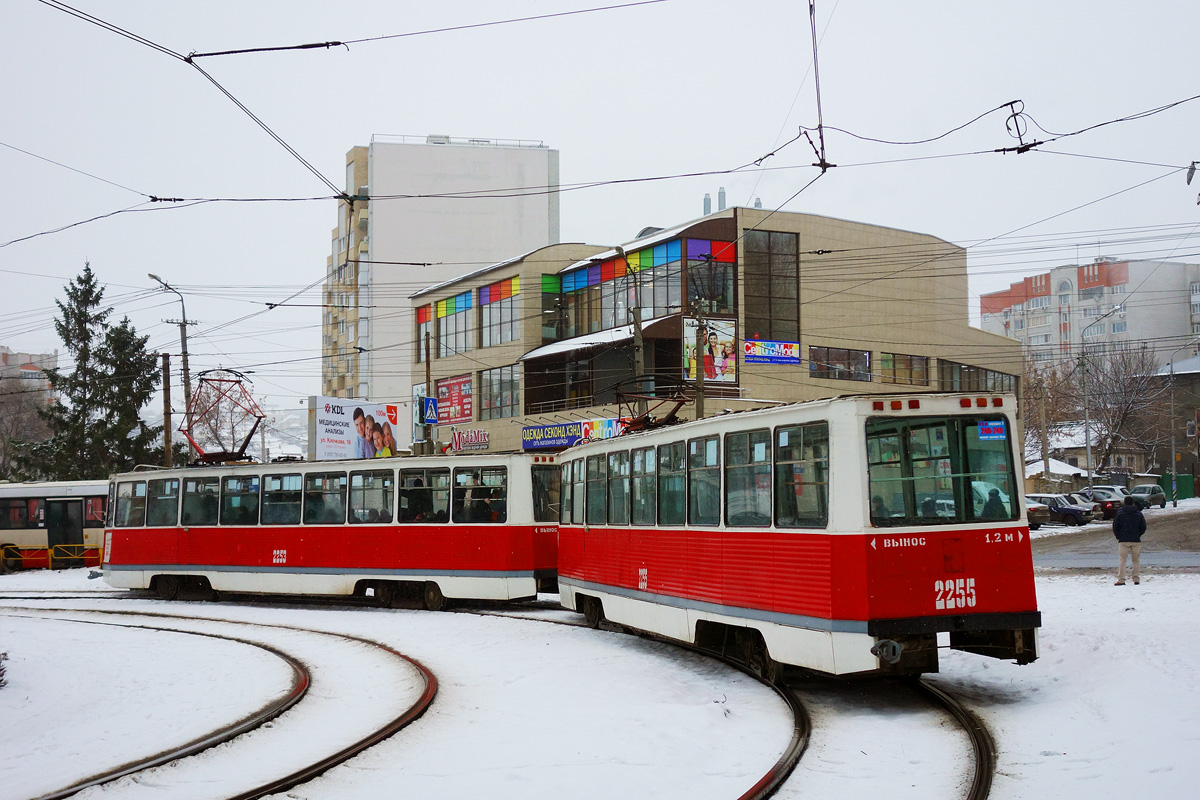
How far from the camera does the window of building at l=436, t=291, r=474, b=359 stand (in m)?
53.1

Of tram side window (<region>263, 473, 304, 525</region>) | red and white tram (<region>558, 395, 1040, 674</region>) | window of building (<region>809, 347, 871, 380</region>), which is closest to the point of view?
red and white tram (<region>558, 395, 1040, 674</region>)

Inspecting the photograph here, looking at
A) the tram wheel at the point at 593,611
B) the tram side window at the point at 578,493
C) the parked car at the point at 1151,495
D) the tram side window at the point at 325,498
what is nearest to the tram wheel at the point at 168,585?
the tram side window at the point at 325,498

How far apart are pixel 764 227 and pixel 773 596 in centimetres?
3190

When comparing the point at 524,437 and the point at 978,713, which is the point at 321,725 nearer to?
the point at 978,713

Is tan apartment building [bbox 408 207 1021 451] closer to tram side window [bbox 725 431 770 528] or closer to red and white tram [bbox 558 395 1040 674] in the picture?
tram side window [bbox 725 431 770 528]

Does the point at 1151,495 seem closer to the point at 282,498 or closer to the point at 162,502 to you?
the point at 282,498

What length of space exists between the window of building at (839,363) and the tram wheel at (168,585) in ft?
84.0

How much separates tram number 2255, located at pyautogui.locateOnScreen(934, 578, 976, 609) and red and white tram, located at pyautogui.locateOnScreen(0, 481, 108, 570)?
3248 centimetres

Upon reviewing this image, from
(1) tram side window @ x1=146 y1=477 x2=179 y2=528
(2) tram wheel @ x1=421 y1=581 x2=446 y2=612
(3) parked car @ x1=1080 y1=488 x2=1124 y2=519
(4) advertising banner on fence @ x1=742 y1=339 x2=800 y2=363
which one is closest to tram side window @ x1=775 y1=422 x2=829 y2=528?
(2) tram wheel @ x1=421 y1=581 x2=446 y2=612

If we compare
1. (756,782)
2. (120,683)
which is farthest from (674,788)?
(120,683)

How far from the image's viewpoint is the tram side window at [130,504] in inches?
950

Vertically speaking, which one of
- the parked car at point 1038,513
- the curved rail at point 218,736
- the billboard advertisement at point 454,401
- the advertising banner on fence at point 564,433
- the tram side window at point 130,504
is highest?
the billboard advertisement at point 454,401

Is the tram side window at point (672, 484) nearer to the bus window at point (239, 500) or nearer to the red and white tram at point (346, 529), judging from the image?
the red and white tram at point (346, 529)

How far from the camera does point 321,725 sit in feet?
32.4
